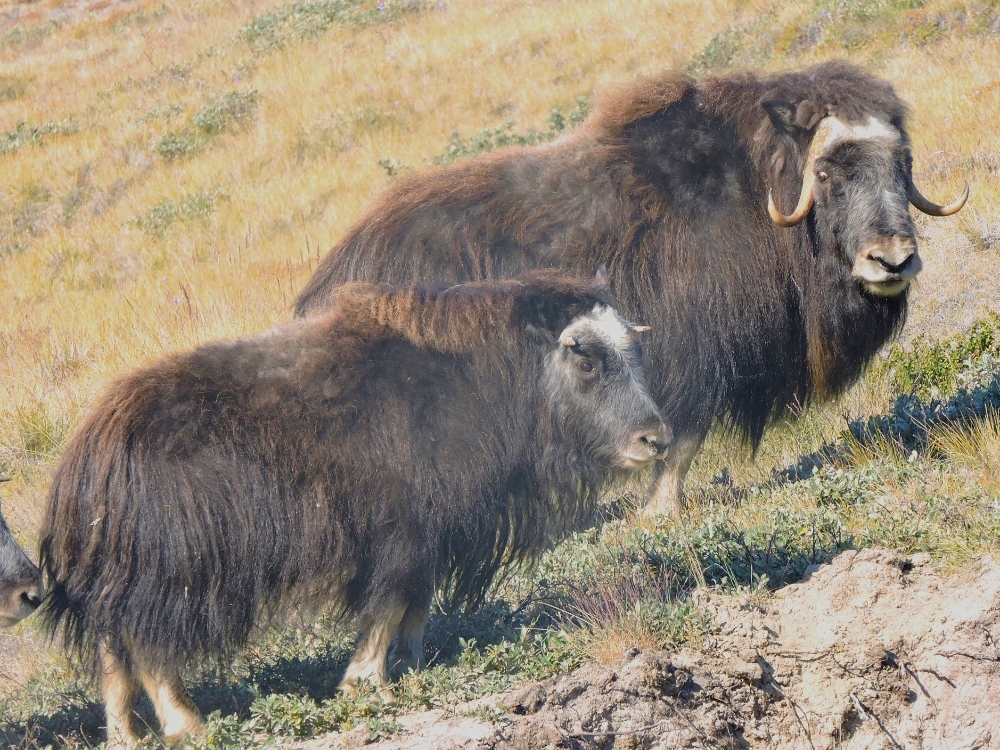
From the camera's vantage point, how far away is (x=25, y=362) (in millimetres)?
10648

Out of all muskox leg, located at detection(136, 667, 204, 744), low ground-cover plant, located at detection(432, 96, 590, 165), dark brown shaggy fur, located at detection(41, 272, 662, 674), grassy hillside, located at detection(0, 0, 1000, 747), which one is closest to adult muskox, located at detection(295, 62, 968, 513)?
grassy hillside, located at detection(0, 0, 1000, 747)

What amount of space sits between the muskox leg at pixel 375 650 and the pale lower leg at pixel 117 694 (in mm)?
872

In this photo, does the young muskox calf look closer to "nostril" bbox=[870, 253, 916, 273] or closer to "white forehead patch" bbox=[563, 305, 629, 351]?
"white forehead patch" bbox=[563, 305, 629, 351]

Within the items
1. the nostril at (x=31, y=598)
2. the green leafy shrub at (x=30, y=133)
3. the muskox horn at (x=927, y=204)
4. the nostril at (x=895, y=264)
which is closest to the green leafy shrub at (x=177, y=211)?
the green leafy shrub at (x=30, y=133)

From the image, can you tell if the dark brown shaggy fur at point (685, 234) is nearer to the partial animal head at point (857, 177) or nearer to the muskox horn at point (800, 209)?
the partial animal head at point (857, 177)

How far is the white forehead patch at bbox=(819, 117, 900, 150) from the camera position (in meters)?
6.10

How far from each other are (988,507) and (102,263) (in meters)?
12.7

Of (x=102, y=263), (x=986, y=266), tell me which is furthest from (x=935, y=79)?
(x=102, y=263)

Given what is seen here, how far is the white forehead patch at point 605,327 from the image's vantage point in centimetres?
504

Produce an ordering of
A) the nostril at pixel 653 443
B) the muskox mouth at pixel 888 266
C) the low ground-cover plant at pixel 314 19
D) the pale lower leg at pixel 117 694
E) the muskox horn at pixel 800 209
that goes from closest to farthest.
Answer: the pale lower leg at pixel 117 694 → the nostril at pixel 653 443 → the muskox mouth at pixel 888 266 → the muskox horn at pixel 800 209 → the low ground-cover plant at pixel 314 19

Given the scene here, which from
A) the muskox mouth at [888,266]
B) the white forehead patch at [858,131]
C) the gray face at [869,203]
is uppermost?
the white forehead patch at [858,131]

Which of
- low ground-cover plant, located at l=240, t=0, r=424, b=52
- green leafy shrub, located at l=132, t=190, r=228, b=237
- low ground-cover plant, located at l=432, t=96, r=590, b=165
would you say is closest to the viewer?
low ground-cover plant, located at l=432, t=96, r=590, b=165

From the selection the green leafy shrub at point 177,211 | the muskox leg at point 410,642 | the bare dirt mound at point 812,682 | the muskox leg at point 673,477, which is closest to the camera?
the bare dirt mound at point 812,682

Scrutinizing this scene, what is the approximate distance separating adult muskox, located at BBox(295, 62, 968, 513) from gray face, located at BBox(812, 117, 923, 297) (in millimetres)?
11
